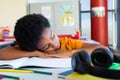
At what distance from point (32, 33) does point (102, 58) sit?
0.46 metres

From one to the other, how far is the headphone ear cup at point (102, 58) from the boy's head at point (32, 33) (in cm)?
43

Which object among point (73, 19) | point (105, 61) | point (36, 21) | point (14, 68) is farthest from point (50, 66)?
point (73, 19)

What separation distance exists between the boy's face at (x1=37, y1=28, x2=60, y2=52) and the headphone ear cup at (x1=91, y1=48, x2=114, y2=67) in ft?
1.42

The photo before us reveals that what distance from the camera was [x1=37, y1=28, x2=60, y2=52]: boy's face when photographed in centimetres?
93

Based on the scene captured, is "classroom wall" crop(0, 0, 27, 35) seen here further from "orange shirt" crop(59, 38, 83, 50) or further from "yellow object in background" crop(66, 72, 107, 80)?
"yellow object in background" crop(66, 72, 107, 80)

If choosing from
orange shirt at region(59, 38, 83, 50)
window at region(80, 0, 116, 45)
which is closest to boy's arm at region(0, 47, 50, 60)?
orange shirt at region(59, 38, 83, 50)

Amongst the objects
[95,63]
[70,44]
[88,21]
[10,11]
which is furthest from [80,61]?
[88,21]

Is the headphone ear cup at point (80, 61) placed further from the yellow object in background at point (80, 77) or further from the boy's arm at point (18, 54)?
the boy's arm at point (18, 54)

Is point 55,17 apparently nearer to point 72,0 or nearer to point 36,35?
point 72,0

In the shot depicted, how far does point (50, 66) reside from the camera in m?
0.67

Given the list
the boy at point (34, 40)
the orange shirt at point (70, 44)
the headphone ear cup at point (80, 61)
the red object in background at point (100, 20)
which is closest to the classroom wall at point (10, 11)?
the red object in background at point (100, 20)

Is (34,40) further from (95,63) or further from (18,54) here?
(95,63)

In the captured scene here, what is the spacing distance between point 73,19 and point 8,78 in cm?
311

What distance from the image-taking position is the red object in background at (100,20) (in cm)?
364
